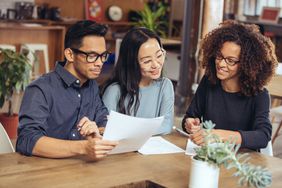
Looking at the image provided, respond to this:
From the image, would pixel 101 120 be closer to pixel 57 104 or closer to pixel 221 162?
pixel 57 104

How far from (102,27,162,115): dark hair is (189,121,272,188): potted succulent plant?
0.95 m

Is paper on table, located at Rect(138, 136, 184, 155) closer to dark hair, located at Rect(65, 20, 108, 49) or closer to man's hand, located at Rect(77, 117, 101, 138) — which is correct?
man's hand, located at Rect(77, 117, 101, 138)

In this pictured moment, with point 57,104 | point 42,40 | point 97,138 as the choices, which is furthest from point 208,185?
point 42,40

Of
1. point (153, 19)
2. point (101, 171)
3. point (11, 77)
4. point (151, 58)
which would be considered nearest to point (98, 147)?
point (101, 171)

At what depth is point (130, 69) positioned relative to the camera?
252 centimetres

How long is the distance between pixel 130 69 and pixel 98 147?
2.54 feet

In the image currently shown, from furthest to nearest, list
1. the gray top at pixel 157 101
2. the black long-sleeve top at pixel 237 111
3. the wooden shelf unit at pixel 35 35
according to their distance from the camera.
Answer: the wooden shelf unit at pixel 35 35, the gray top at pixel 157 101, the black long-sleeve top at pixel 237 111

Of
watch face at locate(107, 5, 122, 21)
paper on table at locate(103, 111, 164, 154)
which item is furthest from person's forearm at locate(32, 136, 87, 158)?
watch face at locate(107, 5, 122, 21)

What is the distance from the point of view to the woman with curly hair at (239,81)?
2.25 m

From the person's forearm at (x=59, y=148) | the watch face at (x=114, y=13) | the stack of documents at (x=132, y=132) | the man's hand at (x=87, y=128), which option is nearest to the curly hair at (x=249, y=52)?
the stack of documents at (x=132, y=132)

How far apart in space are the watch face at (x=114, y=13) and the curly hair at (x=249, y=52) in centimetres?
676

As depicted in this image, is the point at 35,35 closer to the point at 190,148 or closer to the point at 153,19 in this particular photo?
the point at 153,19

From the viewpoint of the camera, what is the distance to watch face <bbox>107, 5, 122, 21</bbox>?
29.6 feet

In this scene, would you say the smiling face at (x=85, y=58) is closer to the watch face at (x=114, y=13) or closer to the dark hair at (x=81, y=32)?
the dark hair at (x=81, y=32)
